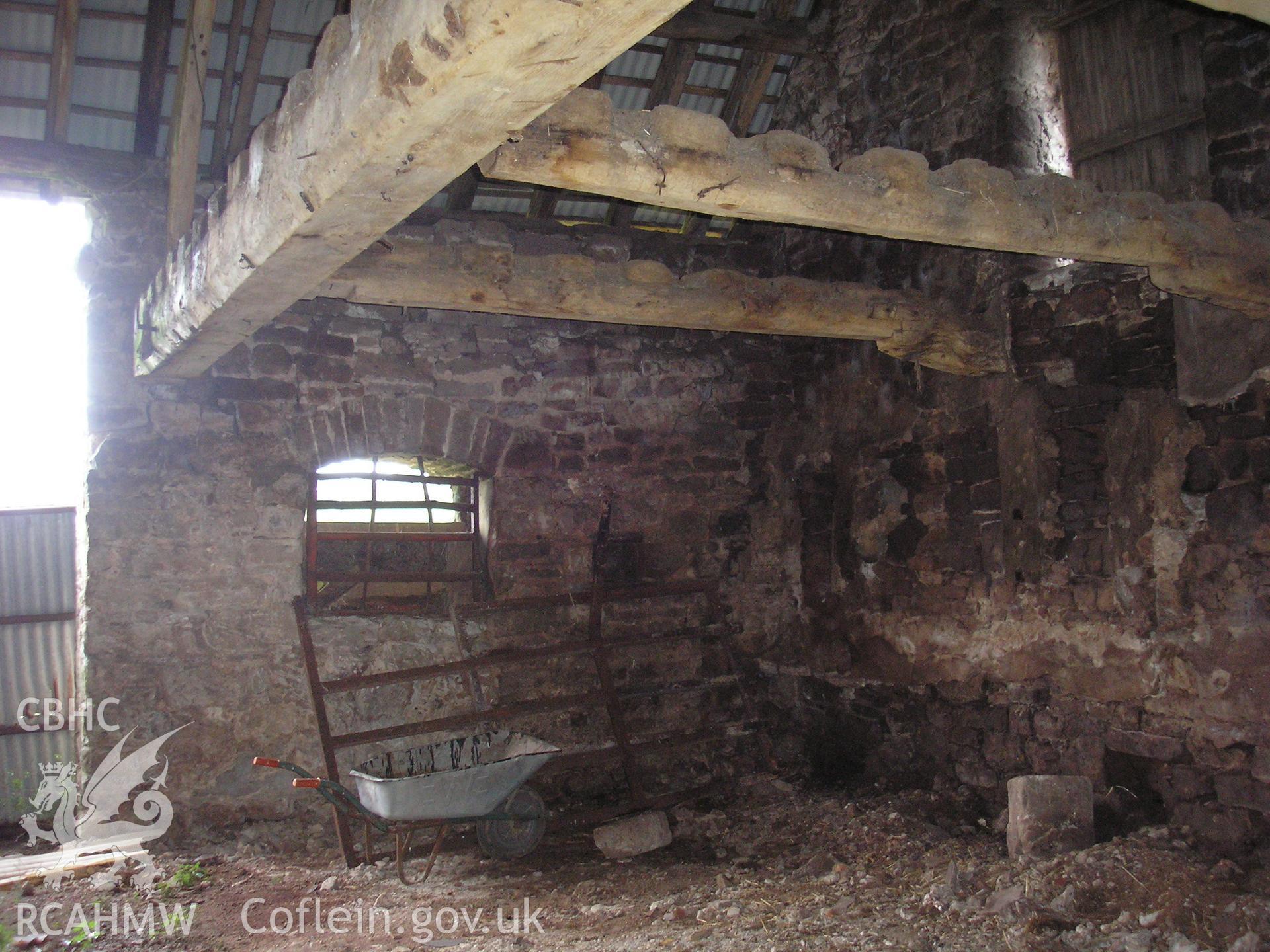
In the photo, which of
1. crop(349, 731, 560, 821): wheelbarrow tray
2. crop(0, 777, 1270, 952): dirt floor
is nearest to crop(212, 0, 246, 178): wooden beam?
crop(349, 731, 560, 821): wheelbarrow tray

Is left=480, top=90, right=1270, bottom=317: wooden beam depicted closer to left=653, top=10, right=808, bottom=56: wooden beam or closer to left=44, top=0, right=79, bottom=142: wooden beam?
left=653, top=10, right=808, bottom=56: wooden beam

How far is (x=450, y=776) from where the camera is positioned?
4.27 meters

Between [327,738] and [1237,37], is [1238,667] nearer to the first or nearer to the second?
[1237,37]

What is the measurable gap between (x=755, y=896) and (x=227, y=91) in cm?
463

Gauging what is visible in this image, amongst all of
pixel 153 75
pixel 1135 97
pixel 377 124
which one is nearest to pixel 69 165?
→ pixel 153 75

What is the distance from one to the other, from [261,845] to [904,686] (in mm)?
3556

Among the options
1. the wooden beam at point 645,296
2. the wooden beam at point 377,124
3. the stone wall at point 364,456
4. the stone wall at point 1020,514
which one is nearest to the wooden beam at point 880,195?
the wooden beam at point 377,124

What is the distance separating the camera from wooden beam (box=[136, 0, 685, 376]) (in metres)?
1.79

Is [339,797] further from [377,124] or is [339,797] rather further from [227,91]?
[227,91]

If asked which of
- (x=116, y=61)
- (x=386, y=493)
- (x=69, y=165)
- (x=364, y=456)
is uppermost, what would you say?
Answer: (x=116, y=61)

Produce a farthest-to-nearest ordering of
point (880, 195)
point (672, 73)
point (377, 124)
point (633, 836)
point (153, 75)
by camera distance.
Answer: point (672, 73) → point (633, 836) → point (153, 75) → point (880, 195) → point (377, 124)

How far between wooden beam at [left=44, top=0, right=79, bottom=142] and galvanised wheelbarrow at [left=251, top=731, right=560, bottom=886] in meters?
3.33

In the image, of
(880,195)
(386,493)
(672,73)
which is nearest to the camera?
(880,195)

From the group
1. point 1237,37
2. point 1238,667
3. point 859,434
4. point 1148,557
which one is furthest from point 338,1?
point 1238,667
